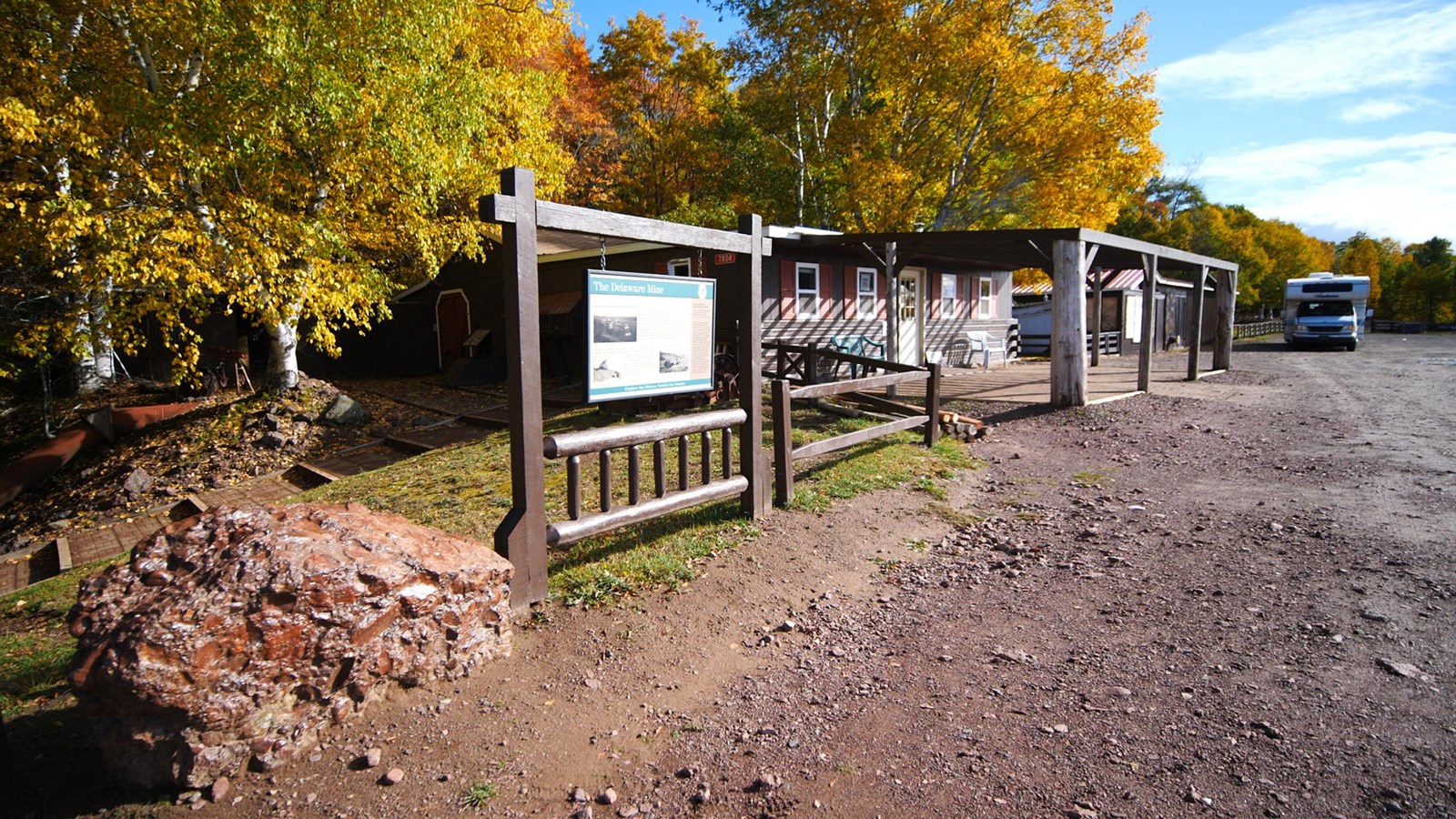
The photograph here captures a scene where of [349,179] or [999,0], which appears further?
[999,0]

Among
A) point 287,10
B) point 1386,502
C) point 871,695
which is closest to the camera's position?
point 871,695

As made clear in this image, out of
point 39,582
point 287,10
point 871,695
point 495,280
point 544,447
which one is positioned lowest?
point 39,582

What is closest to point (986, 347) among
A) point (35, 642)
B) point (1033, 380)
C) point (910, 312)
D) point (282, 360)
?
point (910, 312)

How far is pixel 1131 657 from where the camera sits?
401 centimetres

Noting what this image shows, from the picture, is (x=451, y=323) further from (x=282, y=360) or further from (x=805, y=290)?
(x=805, y=290)

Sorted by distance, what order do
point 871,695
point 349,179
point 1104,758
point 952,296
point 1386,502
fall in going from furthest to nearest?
point 952,296 < point 349,179 < point 1386,502 < point 871,695 < point 1104,758

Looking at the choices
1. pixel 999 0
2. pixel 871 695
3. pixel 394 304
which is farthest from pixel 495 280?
pixel 871 695

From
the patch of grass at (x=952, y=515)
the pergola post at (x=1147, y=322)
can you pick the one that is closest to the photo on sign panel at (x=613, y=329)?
the patch of grass at (x=952, y=515)

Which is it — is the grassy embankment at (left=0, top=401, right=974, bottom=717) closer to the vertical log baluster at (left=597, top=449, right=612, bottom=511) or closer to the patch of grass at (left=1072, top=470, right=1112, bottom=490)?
the vertical log baluster at (left=597, top=449, right=612, bottom=511)

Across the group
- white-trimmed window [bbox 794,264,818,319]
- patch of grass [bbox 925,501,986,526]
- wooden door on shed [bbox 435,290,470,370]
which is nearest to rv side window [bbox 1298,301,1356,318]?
white-trimmed window [bbox 794,264,818,319]

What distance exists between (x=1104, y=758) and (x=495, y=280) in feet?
58.9

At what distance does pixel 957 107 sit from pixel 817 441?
A: 1711 centimetres

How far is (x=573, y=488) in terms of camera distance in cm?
457

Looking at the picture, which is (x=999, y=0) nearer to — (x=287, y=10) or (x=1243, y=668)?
(x=287, y=10)
